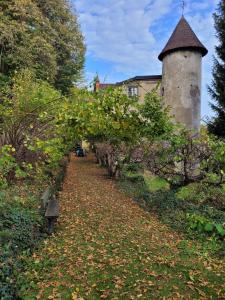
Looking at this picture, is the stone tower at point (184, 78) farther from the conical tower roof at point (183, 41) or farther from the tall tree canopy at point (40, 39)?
the tall tree canopy at point (40, 39)

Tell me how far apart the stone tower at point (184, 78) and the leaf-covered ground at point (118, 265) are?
15.7 meters

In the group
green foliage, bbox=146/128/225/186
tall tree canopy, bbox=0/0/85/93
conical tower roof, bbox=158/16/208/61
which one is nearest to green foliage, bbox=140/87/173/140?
green foliage, bbox=146/128/225/186

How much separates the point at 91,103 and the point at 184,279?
414 cm

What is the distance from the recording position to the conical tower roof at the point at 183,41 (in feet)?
78.4

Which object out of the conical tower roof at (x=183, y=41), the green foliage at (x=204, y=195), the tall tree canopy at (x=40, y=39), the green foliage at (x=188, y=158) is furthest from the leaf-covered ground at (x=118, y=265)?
the conical tower roof at (x=183, y=41)

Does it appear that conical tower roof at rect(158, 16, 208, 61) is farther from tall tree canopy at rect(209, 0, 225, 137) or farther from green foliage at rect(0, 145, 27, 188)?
green foliage at rect(0, 145, 27, 188)

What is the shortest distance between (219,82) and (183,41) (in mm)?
5709

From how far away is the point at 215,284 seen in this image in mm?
5219

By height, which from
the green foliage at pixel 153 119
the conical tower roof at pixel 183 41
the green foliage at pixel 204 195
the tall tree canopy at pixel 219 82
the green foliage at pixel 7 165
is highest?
the conical tower roof at pixel 183 41

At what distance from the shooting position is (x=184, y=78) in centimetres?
2369

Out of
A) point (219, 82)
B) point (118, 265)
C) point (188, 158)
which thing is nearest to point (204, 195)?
point (188, 158)

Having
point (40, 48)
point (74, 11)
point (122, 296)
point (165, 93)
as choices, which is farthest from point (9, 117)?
point (74, 11)

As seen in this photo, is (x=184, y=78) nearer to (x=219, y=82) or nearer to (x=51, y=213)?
(x=219, y=82)

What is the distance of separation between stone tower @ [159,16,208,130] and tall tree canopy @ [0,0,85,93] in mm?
7906
